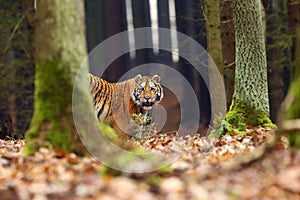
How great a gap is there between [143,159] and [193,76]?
575 inches

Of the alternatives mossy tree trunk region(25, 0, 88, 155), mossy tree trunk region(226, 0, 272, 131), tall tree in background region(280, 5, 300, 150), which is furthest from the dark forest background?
tall tree in background region(280, 5, 300, 150)

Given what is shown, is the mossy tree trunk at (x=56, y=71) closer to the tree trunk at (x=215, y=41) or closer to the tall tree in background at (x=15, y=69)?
the tree trunk at (x=215, y=41)

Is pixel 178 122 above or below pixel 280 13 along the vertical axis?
below

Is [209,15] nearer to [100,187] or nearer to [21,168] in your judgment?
[21,168]

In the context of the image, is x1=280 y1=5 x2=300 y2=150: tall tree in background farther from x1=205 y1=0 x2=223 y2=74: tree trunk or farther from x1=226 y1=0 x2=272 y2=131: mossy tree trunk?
x1=205 y1=0 x2=223 y2=74: tree trunk

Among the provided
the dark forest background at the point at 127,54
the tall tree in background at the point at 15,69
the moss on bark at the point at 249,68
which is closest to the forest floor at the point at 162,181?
the moss on bark at the point at 249,68

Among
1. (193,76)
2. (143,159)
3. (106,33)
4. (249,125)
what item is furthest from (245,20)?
(106,33)

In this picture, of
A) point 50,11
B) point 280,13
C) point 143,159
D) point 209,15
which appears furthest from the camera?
point 280,13

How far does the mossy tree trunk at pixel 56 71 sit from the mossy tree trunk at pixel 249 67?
3.78 metres

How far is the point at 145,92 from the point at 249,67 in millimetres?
2144

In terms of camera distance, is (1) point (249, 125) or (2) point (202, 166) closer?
(2) point (202, 166)

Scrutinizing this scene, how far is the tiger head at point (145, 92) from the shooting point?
9781 millimetres

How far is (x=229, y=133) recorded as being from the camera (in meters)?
7.71

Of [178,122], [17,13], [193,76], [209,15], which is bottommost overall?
[178,122]
